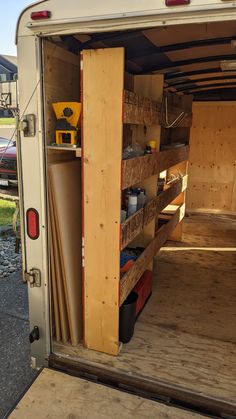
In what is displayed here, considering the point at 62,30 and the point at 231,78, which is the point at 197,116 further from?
the point at 62,30

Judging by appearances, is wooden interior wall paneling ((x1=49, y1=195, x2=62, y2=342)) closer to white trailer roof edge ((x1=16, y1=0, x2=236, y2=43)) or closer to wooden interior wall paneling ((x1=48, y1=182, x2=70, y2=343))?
wooden interior wall paneling ((x1=48, y1=182, x2=70, y2=343))

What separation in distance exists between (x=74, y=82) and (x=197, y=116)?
452 centimetres

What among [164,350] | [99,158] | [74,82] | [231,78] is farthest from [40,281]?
[231,78]

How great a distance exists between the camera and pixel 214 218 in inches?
263

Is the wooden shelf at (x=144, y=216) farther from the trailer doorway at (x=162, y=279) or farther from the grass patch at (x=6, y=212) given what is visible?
the grass patch at (x=6, y=212)

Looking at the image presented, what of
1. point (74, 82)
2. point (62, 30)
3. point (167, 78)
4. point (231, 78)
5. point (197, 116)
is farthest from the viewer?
point (197, 116)

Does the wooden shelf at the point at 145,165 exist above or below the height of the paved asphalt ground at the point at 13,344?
above

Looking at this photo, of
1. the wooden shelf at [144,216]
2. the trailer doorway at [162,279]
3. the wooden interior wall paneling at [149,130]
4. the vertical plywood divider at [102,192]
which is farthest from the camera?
the wooden interior wall paneling at [149,130]

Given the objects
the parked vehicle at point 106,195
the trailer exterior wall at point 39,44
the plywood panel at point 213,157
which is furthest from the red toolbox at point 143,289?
the plywood panel at point 213,157

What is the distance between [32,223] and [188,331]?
1722 millimetres

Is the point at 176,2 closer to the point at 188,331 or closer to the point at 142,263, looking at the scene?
the point at 142,263

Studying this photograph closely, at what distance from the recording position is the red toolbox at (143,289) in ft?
10.2

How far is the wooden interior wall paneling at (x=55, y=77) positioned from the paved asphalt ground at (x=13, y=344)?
1735 mm

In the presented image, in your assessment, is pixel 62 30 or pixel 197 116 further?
pixel 197 116
